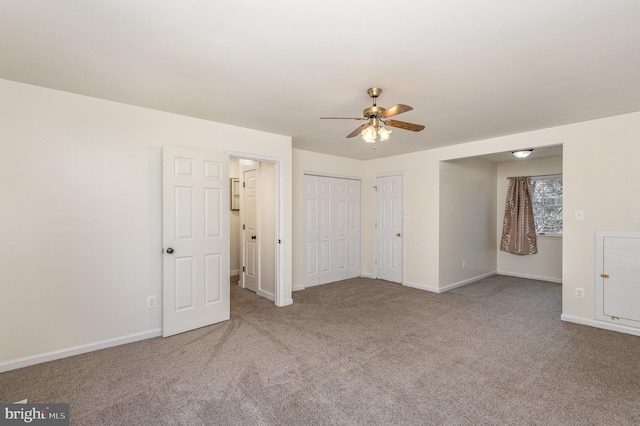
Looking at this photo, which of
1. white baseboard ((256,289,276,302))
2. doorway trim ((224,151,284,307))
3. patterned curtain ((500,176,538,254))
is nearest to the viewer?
doorway trim ((224,151,284,307))

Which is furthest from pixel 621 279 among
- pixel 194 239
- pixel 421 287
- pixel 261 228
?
pixel 194 239

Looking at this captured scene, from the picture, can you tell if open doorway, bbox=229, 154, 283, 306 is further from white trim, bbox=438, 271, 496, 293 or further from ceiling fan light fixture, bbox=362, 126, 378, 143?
white trim, bbox=438, 271, 496, 293

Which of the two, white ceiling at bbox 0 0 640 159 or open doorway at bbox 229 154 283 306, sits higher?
white ceiling at bbox 0 0 640 159

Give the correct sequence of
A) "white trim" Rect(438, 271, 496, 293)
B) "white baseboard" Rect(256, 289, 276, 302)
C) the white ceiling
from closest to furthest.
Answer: the white ceiling → "white baseboard" Rect(256, 289, 276, 302) → "white trim" Rect(438, 271, 496, 293)

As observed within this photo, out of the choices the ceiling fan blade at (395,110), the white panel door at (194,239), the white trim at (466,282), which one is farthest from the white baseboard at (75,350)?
the white trim at (466,282)

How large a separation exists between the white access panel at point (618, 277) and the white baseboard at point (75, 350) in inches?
197

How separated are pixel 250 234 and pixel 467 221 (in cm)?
399

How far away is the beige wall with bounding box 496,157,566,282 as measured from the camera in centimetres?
563

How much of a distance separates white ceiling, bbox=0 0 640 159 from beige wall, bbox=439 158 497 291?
6.76 ft

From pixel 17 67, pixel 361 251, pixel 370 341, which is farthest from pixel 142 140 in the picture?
pixel 361 251

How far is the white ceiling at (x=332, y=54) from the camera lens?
63.4 inches

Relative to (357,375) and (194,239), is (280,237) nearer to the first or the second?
(194,239)

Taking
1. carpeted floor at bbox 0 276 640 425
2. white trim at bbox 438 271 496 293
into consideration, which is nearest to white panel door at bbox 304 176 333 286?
carpeted floor at bbox 0 276 640 425

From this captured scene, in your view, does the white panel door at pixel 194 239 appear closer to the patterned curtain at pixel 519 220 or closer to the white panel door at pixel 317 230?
the white panel door at pixel 317 230
